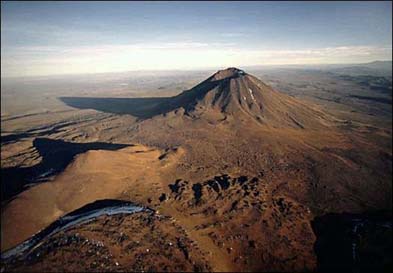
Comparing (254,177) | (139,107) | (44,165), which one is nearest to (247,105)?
(254,177)

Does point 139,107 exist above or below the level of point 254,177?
above

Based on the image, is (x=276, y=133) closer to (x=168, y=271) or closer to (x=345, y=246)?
(x=345, y=246)

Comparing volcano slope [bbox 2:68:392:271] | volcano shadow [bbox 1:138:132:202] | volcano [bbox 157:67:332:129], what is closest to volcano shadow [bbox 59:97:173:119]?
volcano [bbox 157:67:332:129]

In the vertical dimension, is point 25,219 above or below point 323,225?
above

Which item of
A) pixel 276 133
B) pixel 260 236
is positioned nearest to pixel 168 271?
pixel 260 236

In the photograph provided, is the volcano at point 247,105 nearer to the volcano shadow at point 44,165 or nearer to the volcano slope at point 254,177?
the volcano slope at point 254,177

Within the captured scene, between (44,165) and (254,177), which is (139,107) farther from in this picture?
(254,177)

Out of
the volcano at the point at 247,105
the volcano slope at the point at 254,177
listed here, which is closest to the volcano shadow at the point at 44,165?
the volcano slope at the point at 254,177
